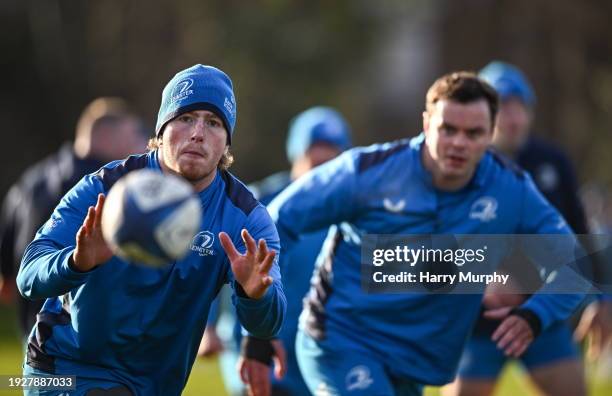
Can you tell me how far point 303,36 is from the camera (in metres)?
30.2

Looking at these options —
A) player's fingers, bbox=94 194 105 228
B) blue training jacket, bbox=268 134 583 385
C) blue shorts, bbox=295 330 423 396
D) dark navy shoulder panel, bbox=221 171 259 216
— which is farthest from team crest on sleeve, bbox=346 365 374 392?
player's fingers, bbox=94 194 105 228

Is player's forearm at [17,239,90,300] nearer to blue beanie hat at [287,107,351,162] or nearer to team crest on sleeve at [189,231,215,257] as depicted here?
team crest on sleeve at [189,231,215,257]

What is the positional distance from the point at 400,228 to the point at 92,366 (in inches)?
87.7

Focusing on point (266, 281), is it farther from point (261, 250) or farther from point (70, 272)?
point (70, 272)

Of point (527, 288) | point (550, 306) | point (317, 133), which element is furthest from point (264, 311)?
point (317, 133)

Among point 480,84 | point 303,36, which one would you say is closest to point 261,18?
point 303,36

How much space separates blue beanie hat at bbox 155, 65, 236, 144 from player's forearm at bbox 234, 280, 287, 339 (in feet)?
2.95

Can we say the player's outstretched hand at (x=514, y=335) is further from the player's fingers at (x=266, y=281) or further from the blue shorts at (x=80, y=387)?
the blue shorts at (x=80, y=387)

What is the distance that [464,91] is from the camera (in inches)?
274

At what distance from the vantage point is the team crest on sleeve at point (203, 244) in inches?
216

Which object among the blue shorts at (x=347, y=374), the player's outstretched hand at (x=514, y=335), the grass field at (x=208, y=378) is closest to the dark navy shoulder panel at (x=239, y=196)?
the blue shorts at (x=347, y=374)

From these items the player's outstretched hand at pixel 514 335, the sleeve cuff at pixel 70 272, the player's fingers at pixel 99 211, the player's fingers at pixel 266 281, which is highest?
the player's fingers at pixel 99 211

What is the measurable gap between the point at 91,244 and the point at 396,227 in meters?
2.50

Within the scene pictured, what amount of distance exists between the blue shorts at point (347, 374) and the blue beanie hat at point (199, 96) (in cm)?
177
